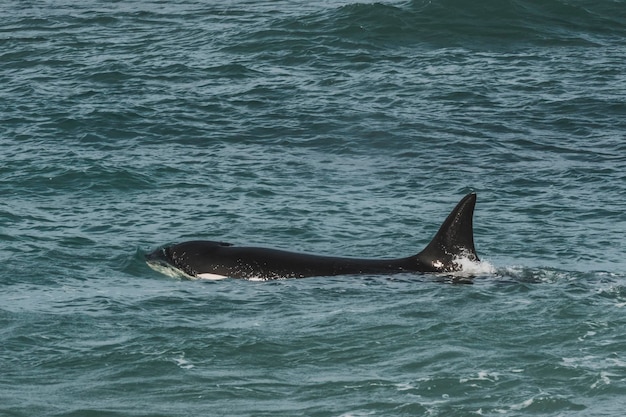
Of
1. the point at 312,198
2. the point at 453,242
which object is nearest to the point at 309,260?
the point at 453,242

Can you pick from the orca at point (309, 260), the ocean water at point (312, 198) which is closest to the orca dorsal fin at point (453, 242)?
the orca at point (309, 260)

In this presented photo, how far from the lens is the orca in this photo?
25.0m

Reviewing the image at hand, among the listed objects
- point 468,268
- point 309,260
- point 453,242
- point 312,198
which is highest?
point 453,242

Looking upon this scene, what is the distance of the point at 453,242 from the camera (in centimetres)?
2506

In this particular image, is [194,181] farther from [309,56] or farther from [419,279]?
[309,56]

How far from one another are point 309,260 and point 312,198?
5985mm

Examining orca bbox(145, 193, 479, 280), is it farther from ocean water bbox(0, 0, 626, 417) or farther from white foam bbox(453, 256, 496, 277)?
ocean water bbox(0, 0, 626, 417)

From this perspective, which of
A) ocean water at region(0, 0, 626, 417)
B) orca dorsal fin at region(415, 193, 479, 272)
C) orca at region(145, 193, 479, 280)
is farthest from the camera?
orca at region(145, 193, 479, 280)

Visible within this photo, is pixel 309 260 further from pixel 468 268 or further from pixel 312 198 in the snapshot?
pixel 312 198

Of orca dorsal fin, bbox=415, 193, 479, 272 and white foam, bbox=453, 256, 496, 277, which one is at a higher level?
orca dorsal fin, bbox=415, 193, 479, 272

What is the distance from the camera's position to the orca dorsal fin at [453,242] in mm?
24844

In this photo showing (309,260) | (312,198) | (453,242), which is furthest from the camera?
(312,198)

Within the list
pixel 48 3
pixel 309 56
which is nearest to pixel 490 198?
pixel 309 56

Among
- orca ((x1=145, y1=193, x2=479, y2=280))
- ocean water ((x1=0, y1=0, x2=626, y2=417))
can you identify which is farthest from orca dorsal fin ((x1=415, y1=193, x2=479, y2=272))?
ocean water ((x1=0, y1=0, x2=626, y2=417))
